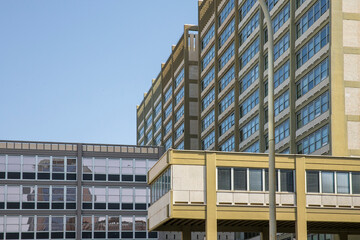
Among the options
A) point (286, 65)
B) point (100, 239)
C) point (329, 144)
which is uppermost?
point (286, 65)

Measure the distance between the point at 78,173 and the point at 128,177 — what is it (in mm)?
6065

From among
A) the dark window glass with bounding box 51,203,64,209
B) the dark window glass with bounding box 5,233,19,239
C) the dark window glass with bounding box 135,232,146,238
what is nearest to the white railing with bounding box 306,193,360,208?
the dark window glass with bounding box 135,232,146,238

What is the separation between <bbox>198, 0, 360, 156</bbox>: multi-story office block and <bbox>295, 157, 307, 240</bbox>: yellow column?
35.2 ft

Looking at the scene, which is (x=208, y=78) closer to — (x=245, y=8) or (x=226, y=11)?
(x=226, y=11)

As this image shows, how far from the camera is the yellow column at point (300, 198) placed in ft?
142

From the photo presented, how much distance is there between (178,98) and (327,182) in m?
62.1

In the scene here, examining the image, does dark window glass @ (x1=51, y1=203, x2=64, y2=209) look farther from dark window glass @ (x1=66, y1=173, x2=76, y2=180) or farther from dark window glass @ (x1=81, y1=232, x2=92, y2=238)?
dark window glass @ (x1=81, y1=232, x2=92, y2=238)

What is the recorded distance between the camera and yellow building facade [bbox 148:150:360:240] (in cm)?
4272

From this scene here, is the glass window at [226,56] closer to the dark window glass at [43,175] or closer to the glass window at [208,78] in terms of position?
the glass window at [208,78]

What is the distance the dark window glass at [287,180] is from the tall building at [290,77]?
36.2ft

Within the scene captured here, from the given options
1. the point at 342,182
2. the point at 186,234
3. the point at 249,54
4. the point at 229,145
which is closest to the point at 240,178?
the point at 342,182

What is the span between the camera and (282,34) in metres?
65.9

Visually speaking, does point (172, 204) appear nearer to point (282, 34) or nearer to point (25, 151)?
point (282, 34)

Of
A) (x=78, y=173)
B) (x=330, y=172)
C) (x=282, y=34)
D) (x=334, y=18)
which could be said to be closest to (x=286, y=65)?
(x=282, y=34)
